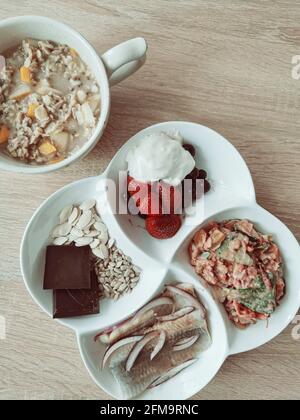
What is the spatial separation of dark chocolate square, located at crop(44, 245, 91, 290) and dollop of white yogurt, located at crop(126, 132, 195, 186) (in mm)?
188

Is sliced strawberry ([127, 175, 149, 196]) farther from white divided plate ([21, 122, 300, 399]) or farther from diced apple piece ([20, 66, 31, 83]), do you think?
diced apple piece ([20, 66, 31, 83])

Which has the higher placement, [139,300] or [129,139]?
[129,139]

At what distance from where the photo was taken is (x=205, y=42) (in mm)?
1168

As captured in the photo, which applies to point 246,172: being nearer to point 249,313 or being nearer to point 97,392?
point 249,313

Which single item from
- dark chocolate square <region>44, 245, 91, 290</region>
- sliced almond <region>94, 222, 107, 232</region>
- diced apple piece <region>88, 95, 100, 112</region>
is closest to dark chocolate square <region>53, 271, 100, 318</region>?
dark chocolate square <region>44, 245, 91, 290</region>

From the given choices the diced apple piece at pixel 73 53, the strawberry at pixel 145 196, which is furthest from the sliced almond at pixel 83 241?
the diced apple piece at pixel 73 53

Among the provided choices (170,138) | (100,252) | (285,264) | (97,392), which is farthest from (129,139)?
(97,392)

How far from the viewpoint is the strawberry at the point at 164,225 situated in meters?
1.10

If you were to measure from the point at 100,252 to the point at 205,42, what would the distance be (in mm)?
→ 477

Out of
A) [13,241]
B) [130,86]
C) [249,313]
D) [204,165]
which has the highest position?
[130,86]

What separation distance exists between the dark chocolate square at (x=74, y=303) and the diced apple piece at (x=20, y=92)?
0.36 meters

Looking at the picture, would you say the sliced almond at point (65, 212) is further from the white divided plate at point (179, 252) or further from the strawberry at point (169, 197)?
the strawberry at point (169, 197)

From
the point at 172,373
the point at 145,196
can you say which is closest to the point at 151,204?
the point at 145,196

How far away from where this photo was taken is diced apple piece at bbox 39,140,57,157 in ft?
3.29
